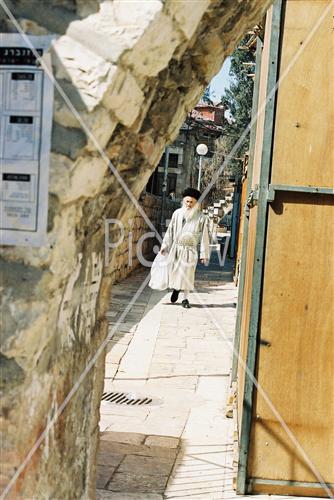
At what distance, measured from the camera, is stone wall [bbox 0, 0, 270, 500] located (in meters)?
2.05

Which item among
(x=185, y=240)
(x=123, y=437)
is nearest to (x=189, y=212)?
(x=185, y=240)

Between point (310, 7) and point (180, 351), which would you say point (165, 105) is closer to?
point (310, 7)

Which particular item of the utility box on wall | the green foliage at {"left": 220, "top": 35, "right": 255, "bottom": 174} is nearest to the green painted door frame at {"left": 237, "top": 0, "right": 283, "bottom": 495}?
the utility box on wall

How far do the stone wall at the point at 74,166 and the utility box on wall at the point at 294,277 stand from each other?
1.03 meters

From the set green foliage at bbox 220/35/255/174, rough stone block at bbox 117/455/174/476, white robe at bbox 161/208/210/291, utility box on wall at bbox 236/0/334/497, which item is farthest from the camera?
green foliage at bbox 220/35/255/174

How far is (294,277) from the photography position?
3.59 meters

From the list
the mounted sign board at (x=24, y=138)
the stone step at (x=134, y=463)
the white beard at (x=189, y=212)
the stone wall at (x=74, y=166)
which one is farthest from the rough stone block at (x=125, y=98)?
the white beard at (x=189, y=212)

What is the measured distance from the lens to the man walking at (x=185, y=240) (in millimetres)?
8898

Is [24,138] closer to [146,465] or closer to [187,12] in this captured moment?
[187,12]

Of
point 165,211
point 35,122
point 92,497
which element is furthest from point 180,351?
point 165,211

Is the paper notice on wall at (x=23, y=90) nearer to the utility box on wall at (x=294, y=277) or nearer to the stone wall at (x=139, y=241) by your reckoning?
the utility box on wall at (x=294, y=277)

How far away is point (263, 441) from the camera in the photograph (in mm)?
3604

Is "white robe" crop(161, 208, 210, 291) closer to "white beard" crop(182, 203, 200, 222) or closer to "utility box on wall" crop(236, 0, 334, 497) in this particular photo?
"white beard" crop(182, 203, 200, 222)

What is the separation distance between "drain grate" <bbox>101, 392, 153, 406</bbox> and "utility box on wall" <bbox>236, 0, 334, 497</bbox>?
172cm
